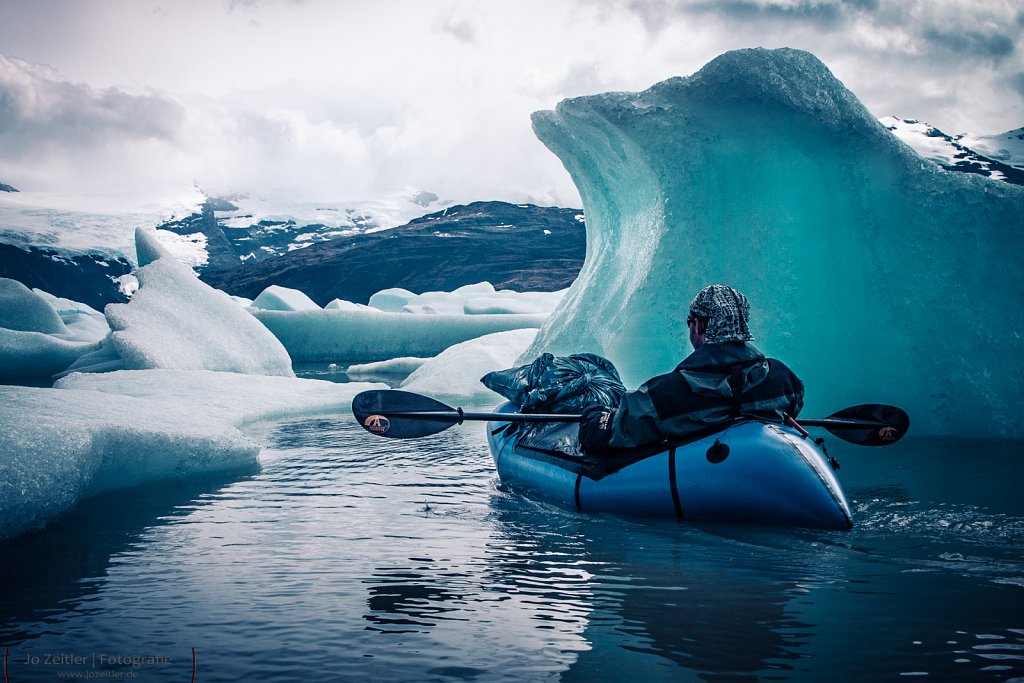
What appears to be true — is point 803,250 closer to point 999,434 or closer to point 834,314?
point 834,314

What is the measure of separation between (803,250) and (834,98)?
3.31 ft

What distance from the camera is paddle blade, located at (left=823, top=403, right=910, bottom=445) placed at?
352 centimetres

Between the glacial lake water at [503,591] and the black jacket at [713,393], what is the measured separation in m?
0.39

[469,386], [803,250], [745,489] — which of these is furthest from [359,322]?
[745,489]

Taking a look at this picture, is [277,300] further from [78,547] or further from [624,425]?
[624,425]

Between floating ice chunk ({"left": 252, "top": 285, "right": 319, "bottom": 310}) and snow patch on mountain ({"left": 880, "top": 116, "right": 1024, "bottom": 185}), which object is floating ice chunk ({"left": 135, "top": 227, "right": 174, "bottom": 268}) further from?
snow patch on mountain ({"left": 880, "top": 116, "right": 1024, "bottom": 185})

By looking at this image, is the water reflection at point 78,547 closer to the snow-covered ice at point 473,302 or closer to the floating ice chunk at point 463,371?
the floating ice chunk at point 463,371

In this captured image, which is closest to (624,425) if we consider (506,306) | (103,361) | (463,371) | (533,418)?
(533,418)

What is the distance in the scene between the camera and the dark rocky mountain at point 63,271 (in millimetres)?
24141

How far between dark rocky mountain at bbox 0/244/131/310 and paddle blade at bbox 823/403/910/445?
2513 cm

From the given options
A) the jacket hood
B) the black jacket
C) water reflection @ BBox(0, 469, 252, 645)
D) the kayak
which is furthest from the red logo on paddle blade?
the jacket hood

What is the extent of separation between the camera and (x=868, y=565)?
98.2 inches

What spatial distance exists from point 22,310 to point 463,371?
798 centimetres

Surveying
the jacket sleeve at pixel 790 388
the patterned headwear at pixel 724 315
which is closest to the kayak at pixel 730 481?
the jacket sleeve at pixel 790 388
